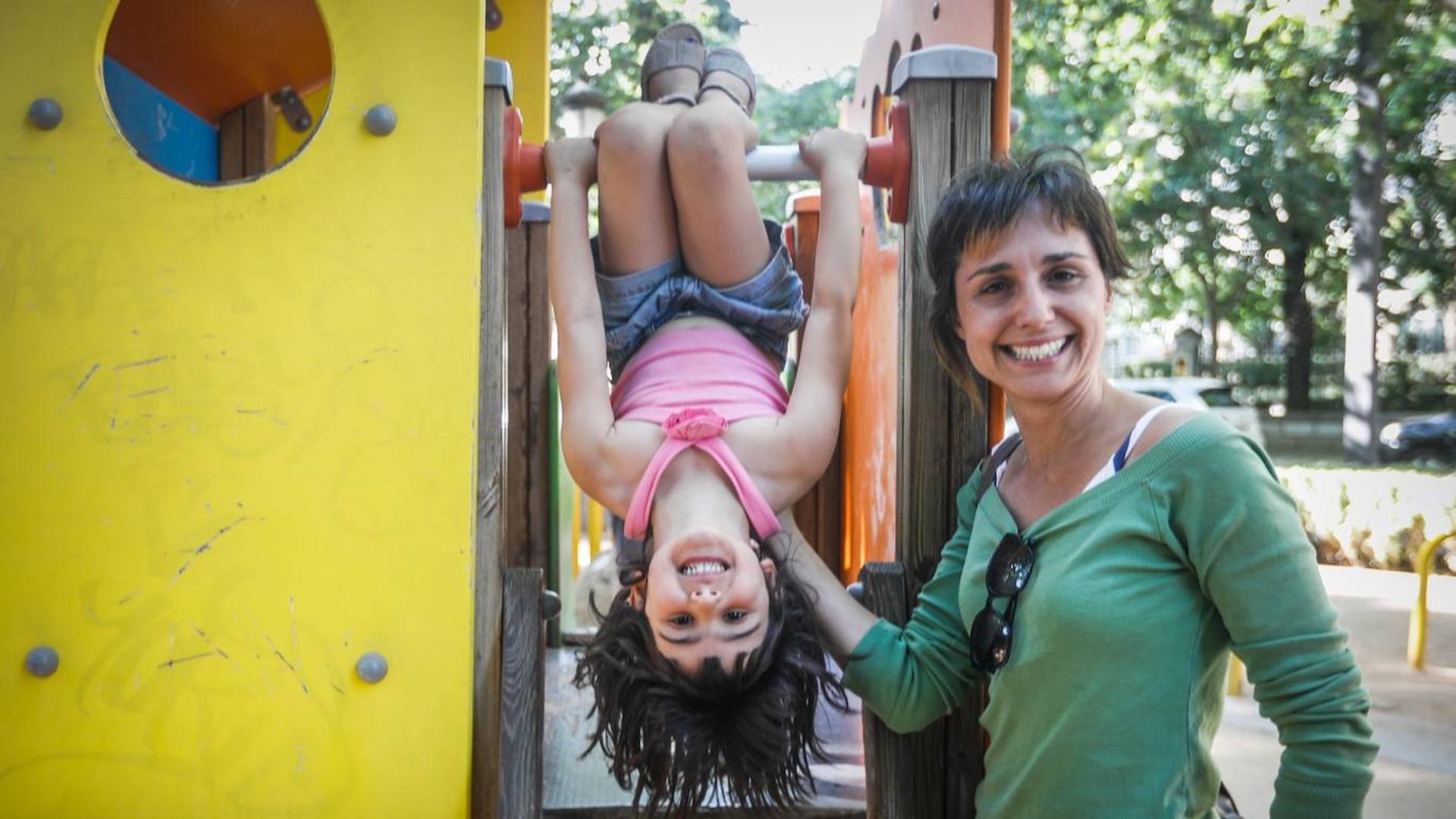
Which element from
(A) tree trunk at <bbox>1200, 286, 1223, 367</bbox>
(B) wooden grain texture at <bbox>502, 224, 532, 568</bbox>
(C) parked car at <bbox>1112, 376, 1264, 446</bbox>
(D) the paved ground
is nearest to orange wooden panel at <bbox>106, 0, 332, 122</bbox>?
(B) wooden grain texture at <bbox>502, 224, 532, 568</bbox>

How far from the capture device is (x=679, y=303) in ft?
7.91

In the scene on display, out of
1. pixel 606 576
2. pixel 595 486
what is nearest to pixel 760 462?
pixel 595 486

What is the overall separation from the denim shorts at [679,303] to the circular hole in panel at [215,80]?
1.10 metres

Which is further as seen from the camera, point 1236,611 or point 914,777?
point 914,777

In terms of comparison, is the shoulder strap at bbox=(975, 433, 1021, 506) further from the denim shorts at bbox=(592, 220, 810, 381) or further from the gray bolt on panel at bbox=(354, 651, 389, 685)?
the gray bolt on panel at bbox=(354, 651, 389, 685)

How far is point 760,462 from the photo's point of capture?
2.06 m

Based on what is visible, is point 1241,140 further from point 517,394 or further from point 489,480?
point 489,480

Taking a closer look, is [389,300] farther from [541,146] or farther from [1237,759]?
[1237,759]

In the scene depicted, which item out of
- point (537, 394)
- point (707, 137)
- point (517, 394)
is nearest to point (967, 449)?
point (707, 137)

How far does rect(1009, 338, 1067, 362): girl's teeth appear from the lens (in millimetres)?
1687

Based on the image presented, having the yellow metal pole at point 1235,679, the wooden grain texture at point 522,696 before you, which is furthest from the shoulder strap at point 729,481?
the yellow metal pole at point 1235,679

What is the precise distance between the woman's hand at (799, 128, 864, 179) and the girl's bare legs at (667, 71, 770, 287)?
0.14 meters

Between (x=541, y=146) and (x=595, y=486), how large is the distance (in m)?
0.69

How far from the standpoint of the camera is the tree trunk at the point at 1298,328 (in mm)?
19500
